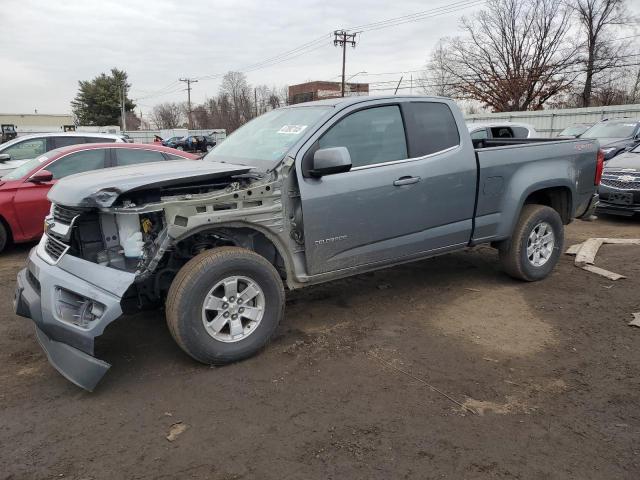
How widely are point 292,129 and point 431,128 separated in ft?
4.35

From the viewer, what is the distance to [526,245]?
17.0 feet

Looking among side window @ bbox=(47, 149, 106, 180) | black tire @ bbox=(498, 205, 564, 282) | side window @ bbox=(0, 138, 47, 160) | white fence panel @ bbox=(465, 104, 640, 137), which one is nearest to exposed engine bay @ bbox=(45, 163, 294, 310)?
black tire @ bbox=(498, 205, 564, 282)

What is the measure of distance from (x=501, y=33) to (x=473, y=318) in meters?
49.8

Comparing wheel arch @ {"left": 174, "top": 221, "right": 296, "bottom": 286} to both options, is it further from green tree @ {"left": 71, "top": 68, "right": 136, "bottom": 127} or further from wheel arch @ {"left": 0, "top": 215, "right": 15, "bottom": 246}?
green tree @ {"left": 71, "top": 68, "right": 136, "bottom": 127}

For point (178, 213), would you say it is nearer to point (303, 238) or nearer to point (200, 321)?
point (200, 321)

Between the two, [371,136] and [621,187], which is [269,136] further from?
[621,187]

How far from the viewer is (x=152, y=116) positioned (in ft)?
319

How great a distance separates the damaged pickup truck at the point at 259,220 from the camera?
3275mm

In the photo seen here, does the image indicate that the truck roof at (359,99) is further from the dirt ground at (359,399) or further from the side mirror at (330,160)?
the dirt ground at (359,399)

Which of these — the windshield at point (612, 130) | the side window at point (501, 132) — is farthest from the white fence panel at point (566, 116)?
the side window at point (501, 132)

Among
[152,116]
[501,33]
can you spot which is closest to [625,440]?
[501,33]

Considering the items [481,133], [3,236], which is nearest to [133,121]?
[481,133]

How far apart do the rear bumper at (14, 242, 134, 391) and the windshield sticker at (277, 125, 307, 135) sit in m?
1.82

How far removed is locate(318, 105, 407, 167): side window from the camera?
4.05m
